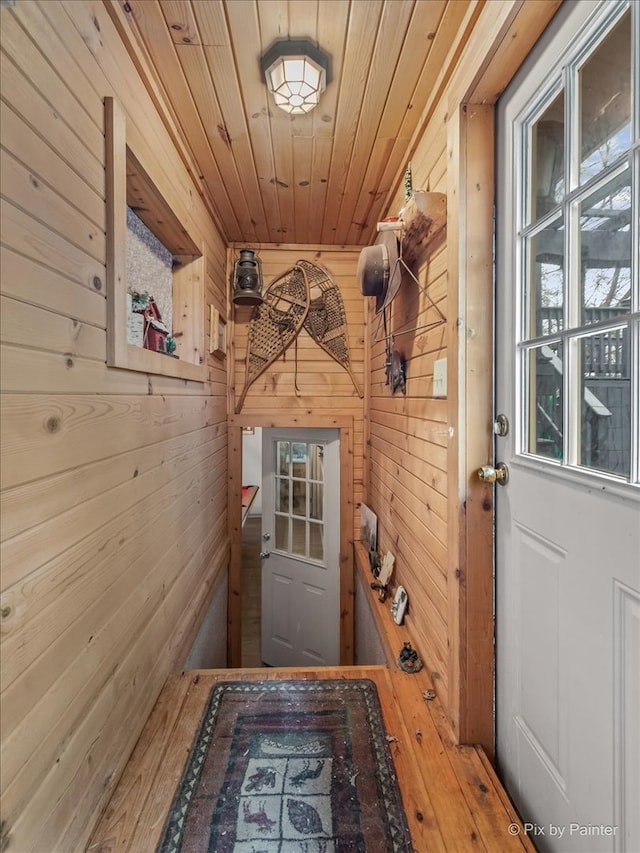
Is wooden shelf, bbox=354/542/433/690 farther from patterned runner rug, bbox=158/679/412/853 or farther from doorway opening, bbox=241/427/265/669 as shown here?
doorway opening, bbox=241/427/265/669

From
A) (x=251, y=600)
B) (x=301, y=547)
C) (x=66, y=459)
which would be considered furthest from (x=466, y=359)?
(x=251, y=600)

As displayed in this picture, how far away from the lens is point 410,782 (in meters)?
1.15

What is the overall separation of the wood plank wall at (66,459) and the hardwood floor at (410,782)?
2.9 inches

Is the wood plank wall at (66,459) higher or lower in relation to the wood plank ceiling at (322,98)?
lower

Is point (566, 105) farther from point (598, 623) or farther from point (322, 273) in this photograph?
point (322, 273)

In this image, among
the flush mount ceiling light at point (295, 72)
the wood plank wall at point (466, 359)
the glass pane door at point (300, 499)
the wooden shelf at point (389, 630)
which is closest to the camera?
the wood plank wall at point (466, 359)

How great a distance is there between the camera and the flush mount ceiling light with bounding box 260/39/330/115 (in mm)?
1278

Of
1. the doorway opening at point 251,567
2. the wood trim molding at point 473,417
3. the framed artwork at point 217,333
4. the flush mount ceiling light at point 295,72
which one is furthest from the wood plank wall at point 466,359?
the doorway opening at point 251,567

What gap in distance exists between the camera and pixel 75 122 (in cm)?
96

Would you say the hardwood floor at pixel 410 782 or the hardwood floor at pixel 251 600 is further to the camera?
the hardwood floor at pixel 251 600

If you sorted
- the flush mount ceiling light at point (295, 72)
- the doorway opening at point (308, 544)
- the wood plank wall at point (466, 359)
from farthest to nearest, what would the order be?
the doorway opening at point (308, 544) → the flush mount ceiling light at point (295, 72) → the wood plank wall at point (466, 359)

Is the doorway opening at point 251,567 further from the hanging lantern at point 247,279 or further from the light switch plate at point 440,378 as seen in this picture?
the light switch plate at point 440,378

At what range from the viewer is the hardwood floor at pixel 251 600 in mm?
3793

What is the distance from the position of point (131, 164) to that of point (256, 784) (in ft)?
6.38
